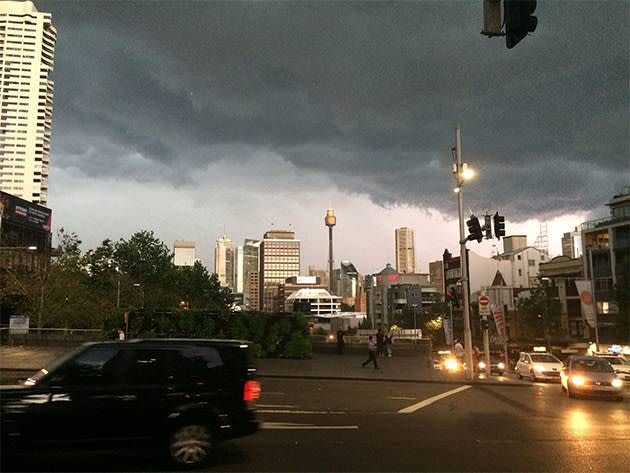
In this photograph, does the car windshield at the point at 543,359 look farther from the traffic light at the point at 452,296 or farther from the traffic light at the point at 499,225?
the traffic light at the point at 499,225

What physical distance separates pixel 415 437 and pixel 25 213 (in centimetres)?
9785

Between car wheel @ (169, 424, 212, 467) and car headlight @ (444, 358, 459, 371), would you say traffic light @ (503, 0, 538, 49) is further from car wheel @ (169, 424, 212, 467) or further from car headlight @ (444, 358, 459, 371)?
car headlight @ (444, 358, 459, 371)

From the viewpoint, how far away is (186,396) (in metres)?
7.86

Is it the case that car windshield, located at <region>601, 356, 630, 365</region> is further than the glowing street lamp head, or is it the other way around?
car windshield, located at <region>601, 356, 630, 365</region>

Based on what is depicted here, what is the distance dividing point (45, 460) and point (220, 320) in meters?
23.0

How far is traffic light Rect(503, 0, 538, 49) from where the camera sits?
22.2 feet

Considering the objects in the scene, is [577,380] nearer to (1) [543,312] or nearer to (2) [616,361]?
(2) [616,361]

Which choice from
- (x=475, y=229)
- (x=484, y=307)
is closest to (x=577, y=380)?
(x=475, y=229)

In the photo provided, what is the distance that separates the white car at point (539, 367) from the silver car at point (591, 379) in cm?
786

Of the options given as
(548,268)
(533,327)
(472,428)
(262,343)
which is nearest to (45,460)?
(472,428)

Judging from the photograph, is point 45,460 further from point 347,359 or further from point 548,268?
point 548,268

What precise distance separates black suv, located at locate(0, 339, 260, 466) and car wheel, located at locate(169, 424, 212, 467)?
13 millimetres

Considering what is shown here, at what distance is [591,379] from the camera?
1816 centimetres

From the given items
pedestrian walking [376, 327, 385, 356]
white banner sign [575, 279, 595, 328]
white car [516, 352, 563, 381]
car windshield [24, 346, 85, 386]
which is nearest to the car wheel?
car windshield [24, 346, 85, 386]
